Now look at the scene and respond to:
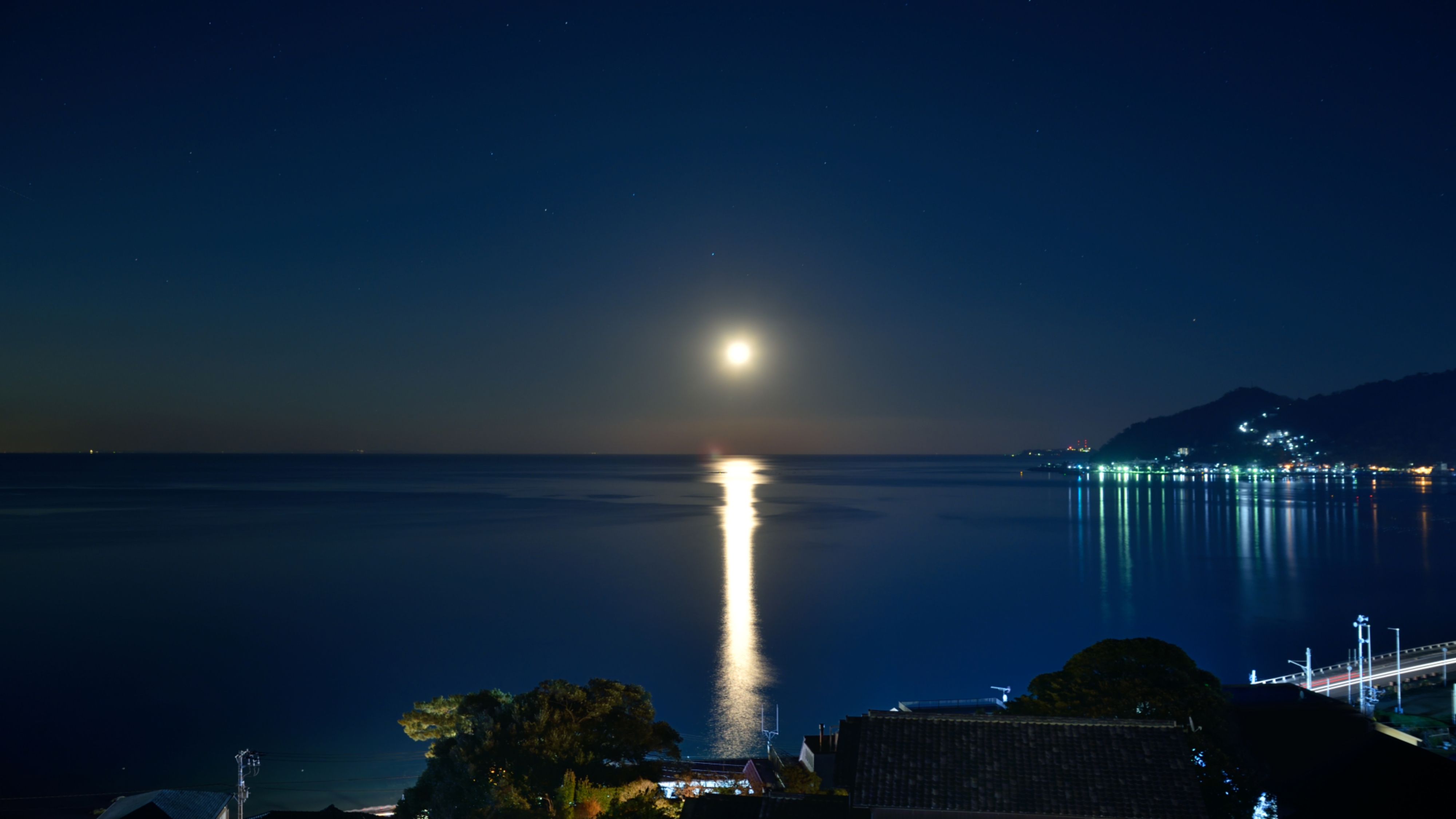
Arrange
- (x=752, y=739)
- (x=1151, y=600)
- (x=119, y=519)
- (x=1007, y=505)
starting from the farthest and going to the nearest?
(x=1007, y=505), (x=119, y=519), (x=1151, y=600), (x=752, y=739)

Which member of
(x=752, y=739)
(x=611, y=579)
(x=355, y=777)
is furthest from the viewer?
(x=611, y=579)

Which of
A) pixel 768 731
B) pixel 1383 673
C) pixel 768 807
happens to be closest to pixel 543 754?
pixel 768 807

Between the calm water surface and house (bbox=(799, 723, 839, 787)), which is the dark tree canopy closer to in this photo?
house (bbox=(799, 723, 839, 787))

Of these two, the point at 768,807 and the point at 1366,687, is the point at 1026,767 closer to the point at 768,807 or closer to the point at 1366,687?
the point at 768,807

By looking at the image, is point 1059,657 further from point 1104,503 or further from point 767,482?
point 767,482

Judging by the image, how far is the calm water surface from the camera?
2612cm

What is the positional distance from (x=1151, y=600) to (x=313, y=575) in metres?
50.2

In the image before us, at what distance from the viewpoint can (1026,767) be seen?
335 inches

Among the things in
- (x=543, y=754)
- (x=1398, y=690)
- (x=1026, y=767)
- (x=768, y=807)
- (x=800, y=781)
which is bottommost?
(x=1398, y=690)

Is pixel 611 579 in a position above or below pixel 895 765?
below

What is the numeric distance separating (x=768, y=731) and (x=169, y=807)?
607 inches

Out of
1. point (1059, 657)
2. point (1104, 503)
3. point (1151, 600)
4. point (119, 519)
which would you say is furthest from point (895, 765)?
point (1104, 503)

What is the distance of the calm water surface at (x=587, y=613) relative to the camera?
26.1m

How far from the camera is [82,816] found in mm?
19078
